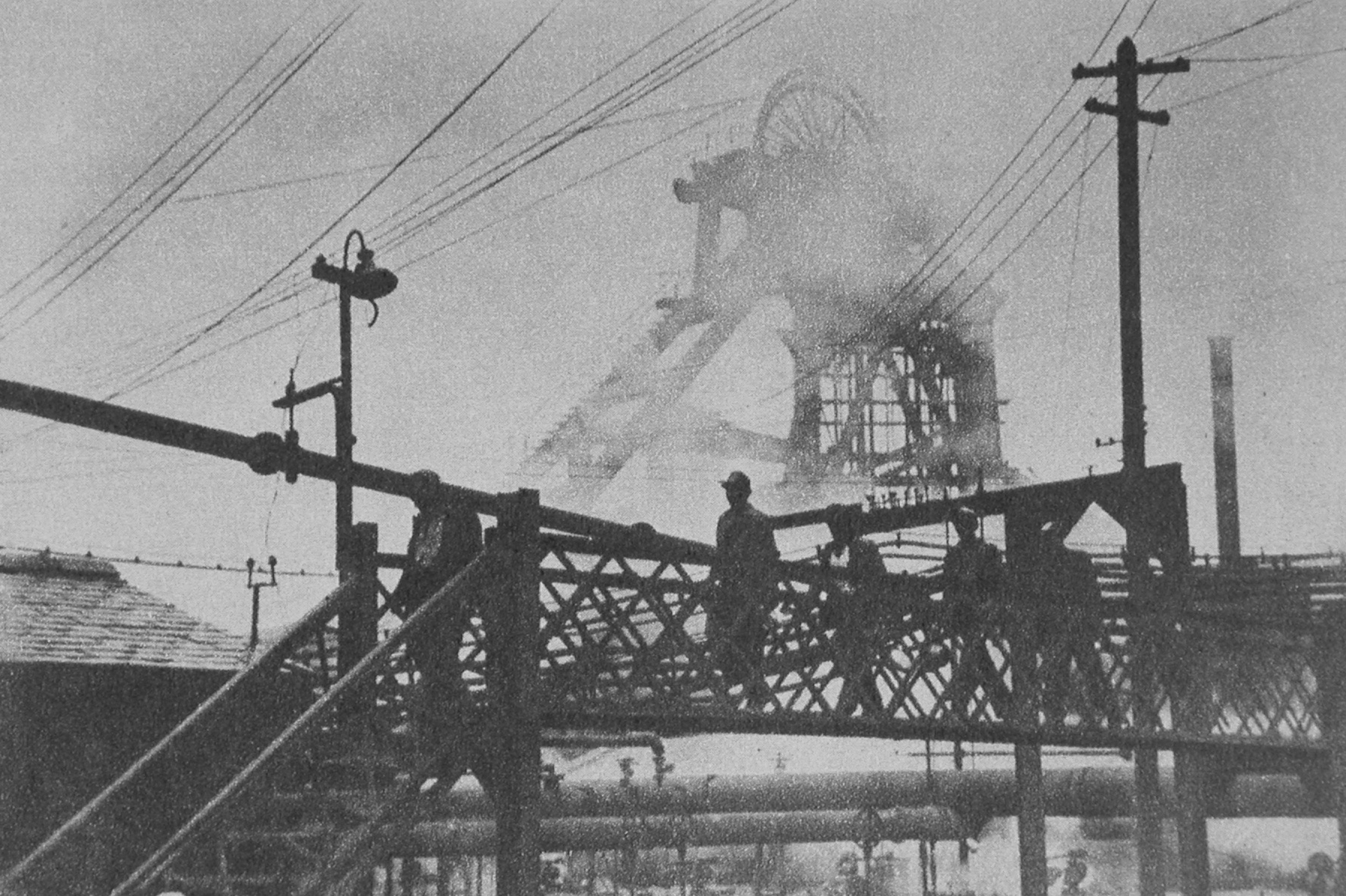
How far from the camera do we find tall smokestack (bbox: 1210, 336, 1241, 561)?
120ft

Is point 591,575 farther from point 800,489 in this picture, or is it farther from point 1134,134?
point 800,489

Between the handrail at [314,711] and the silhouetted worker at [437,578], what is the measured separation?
0.17m

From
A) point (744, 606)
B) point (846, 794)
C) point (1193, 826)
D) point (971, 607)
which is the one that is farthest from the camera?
point (846, 794)

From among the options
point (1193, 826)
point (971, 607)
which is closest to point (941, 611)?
point (971, 607)

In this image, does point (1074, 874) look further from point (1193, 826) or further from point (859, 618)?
point (859, 618)

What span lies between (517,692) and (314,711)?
1.48 m

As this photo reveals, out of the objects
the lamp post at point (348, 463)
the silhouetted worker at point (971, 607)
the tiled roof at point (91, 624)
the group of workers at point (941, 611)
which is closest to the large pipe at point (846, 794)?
the tiled roof at point (91, 624)

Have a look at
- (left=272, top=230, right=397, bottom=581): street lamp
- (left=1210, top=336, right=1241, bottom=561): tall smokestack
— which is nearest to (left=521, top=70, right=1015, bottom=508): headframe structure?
(left=1210, top=336, right=1241, bottom=561): tall smokestack

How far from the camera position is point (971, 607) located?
38.2 ft

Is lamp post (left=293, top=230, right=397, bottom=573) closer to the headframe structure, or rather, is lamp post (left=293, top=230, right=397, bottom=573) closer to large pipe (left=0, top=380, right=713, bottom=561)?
large pipe (left=0, top=380, right=713, bottom=561)

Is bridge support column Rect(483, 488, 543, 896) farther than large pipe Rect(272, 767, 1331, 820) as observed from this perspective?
No

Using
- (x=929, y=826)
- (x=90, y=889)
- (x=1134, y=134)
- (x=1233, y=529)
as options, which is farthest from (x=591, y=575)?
(x=1233, y=529)

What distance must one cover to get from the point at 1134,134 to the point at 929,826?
14777 mm

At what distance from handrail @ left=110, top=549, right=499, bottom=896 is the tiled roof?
8.53m
